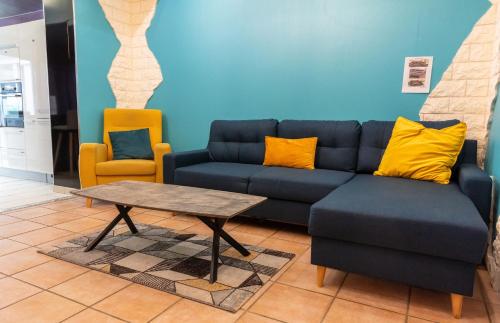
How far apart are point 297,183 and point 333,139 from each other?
728 millimetres

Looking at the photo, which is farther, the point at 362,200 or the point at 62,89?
the point at 62,89

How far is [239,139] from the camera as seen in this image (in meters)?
3.48

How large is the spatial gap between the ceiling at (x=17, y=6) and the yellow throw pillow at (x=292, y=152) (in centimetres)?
389

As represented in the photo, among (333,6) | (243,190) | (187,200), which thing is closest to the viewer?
(187,200)

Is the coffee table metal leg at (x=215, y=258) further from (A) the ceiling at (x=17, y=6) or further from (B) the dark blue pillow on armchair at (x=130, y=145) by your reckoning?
(A) the ceiling at (x=17, y=6)

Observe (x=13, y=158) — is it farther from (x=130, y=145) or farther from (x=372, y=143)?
(x=372, y=143)

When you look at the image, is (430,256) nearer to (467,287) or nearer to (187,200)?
(467,287)

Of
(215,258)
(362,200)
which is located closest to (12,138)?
(215,258)

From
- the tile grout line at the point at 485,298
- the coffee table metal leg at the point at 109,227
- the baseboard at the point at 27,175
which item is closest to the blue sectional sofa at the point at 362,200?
the tile grout line at the point at 485,298

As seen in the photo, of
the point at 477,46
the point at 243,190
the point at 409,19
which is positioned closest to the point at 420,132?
the point at 477,46

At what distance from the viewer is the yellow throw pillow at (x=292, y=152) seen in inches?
118

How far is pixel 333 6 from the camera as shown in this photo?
3139 mm

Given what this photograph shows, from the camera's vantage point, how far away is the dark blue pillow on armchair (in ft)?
12.2

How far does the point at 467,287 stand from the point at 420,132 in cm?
135
